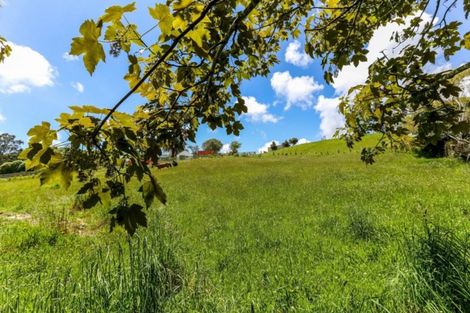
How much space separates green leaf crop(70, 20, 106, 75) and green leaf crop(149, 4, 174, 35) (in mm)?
231

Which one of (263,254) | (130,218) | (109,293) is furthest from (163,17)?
(263,254)

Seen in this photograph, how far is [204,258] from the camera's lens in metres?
6.32

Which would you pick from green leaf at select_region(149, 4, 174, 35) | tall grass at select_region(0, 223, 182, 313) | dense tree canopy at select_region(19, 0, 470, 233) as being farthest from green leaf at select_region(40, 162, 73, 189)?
tall grass at select_region(0, 223, 182, 313)

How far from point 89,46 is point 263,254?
5957 mm

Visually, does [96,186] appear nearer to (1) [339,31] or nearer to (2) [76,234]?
(1) [339,31]

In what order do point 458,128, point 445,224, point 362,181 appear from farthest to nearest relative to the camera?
point 362,181
point 445,224
point 458,128

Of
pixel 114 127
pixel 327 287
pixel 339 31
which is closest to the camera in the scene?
pixel 114 127

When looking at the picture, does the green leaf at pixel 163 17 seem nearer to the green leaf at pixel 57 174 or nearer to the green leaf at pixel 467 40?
the green leaf at pixel 57 174

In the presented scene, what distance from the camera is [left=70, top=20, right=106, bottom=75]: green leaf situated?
3.43 ft

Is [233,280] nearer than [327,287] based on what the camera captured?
No

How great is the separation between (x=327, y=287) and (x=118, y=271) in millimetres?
3054

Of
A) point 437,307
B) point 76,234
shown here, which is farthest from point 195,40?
point 76,234

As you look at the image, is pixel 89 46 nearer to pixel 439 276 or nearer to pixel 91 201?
pixel 91 201

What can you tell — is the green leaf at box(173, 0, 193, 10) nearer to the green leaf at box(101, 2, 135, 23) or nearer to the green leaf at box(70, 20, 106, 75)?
the green leaf at box(101, 2, 135, 23)
